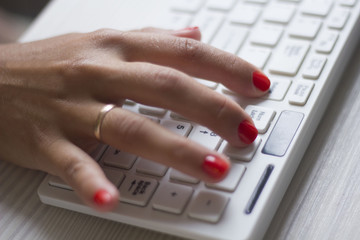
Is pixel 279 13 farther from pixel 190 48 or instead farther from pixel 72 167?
pixel 72 167

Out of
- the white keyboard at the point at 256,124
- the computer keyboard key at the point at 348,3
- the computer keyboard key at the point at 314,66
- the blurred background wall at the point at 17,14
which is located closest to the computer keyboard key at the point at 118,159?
the white keyboard at the point at 256,124

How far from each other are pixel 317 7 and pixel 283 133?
0.72 feet

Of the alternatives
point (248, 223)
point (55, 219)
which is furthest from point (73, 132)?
point (248, 223)

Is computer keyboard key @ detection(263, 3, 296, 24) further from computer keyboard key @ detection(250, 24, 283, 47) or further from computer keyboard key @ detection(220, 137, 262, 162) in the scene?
computer keyboard key @ detection(220, 137, 262, 162)

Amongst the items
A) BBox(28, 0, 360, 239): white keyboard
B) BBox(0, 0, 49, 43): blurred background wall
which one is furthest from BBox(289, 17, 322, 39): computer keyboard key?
BBox(0, 0, 49, 43): blurred background wall

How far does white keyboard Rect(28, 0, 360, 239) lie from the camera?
17.7 inches

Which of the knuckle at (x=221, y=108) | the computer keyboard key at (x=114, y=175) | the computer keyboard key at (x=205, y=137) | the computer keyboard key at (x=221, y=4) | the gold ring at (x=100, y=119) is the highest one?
the computer keyboard key at (x=221, y=4)

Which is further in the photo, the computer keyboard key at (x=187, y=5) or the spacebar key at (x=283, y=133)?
the computer keyboard key at (x=187, y=5)

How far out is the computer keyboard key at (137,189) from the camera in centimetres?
47

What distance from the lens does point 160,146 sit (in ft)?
1.55

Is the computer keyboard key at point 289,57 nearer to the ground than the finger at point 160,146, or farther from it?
farther from it

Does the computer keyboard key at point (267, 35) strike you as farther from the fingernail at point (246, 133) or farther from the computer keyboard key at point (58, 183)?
the computer keyboard key at point (58, 183)

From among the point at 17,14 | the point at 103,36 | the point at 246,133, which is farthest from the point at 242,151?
the point at 17,14

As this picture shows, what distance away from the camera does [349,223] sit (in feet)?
1.49
